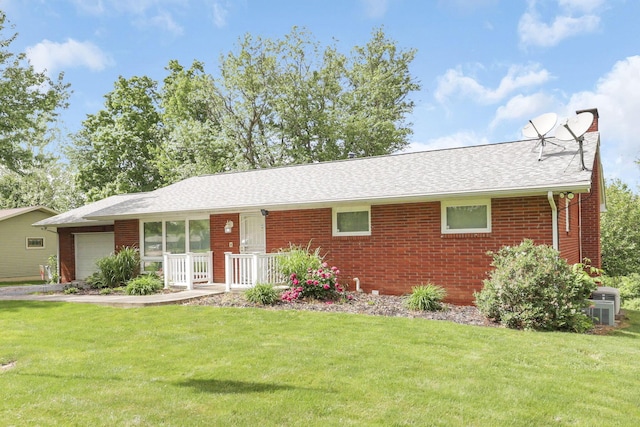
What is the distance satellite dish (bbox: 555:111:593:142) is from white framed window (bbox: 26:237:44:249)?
27.6 metres

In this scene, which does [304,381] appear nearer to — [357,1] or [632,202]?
[357,1]

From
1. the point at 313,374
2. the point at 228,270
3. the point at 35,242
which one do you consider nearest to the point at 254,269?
the point at 228,270

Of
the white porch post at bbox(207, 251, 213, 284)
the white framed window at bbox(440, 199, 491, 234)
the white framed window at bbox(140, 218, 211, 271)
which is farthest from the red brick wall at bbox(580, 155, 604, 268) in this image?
the white framed window at bbox(140, 218, 211, 271)

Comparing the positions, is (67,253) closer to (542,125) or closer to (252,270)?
(252,270)

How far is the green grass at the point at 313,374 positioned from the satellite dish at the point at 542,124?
496 centimetres

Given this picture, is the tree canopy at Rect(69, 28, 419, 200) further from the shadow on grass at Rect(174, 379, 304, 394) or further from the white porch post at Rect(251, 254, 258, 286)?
the shadow on grass at Rect(174, 379, 304, 394)

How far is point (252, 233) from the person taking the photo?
1330 cm

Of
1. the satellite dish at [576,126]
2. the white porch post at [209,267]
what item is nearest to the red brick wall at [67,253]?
the white porch post at [209,267]

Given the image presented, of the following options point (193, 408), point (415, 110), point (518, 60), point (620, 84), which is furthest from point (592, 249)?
point (620, 84)

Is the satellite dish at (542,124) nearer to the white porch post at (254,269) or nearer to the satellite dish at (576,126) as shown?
the satellite dish at (576,126)

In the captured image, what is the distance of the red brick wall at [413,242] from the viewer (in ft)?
31.2

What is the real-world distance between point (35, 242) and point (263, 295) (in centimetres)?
2251

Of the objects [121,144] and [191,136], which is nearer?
[191,136]

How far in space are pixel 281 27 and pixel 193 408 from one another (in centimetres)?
2650
